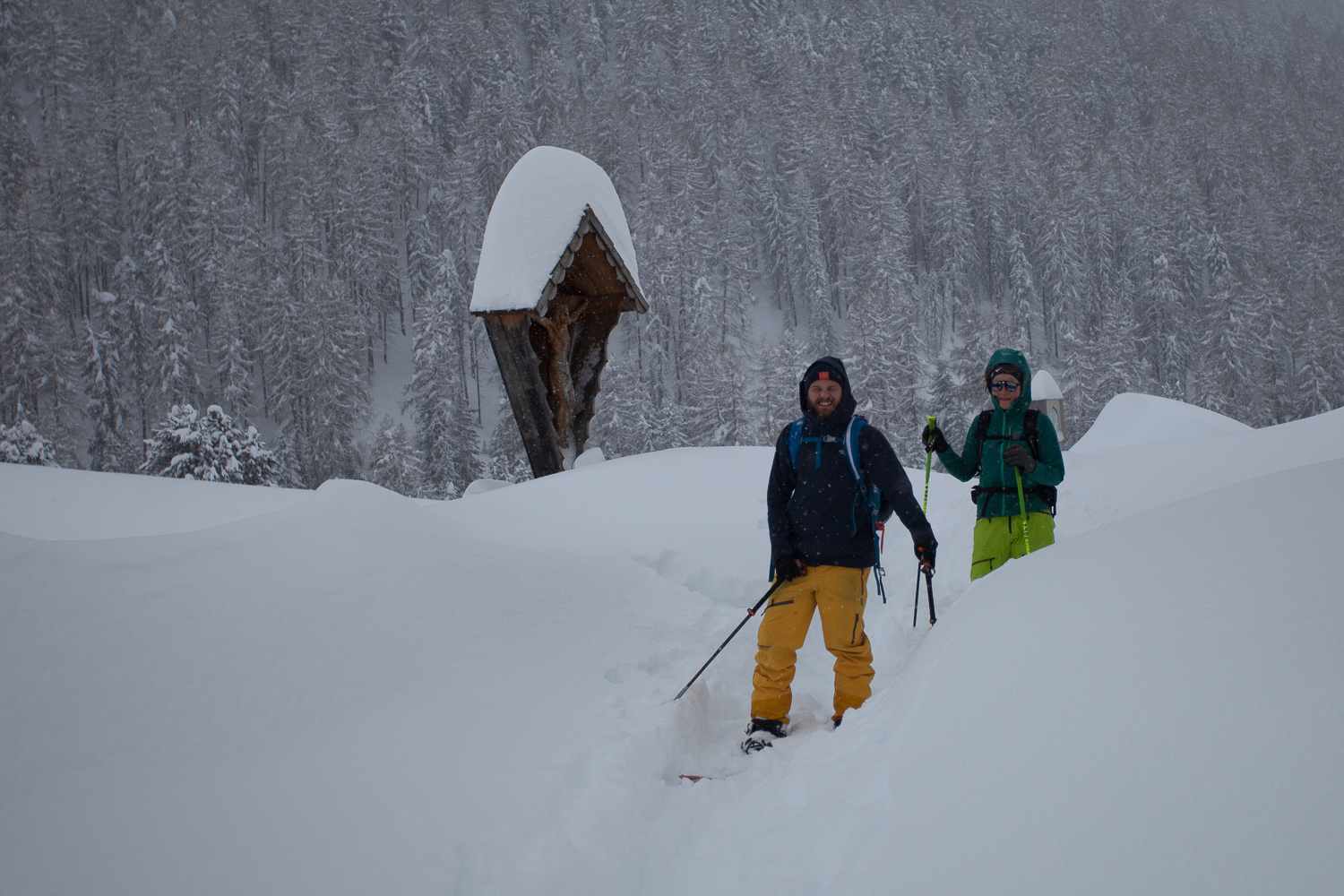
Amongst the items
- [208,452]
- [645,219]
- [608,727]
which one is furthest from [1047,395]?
[645,219]

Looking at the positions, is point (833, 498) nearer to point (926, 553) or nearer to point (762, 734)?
point (926, 553)

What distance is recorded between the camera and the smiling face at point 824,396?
344 centimetres

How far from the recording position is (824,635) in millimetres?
3283

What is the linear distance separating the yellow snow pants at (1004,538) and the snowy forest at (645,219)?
25.3 metres

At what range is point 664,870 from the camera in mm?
2133

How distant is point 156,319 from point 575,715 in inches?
1678

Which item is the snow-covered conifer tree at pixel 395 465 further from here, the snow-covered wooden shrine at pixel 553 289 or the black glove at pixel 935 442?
the black glove at pixel 935 442

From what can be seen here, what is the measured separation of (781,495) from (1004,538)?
1442 millimetres

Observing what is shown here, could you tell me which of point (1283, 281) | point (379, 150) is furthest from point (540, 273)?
point (1283, 281)

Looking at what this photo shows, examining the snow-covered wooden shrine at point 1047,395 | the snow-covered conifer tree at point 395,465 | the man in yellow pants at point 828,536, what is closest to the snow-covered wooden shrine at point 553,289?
the man in yellow pants at point 828,536

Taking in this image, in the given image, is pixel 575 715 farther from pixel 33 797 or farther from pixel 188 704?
pixel 33 797

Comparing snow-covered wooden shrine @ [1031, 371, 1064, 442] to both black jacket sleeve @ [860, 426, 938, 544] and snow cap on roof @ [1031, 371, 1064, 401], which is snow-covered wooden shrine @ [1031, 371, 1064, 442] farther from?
black jacket sleeve @ [860, 426, 938, 544]

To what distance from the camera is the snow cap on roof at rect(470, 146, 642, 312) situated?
7.00m

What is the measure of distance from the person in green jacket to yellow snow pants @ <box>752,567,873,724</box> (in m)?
1.07
